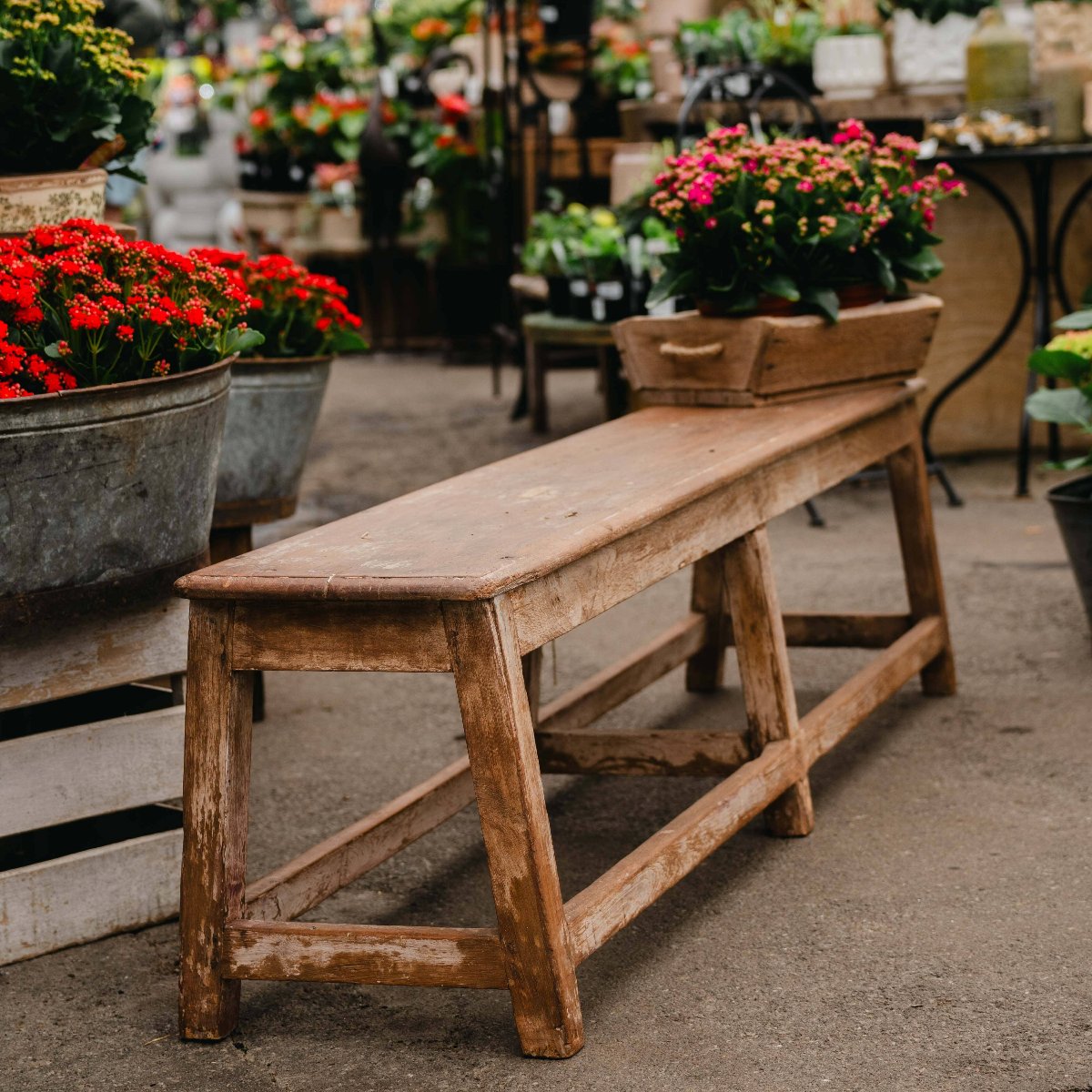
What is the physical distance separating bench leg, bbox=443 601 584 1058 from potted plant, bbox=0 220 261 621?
610 millimetres

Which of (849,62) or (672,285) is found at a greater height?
(849,62)

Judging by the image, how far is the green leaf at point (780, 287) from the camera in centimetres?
313

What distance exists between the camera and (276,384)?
333cm

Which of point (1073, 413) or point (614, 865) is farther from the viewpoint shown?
point (1073, 413)

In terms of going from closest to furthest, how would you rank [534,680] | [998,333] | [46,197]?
1. [46,197]
2. [534,680]
3. [998,333]

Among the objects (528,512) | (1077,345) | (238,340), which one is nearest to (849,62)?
(1077,345)

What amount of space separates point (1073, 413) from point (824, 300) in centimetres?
69

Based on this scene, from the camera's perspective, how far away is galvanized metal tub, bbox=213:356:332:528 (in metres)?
3.30

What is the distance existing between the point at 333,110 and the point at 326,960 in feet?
26.4

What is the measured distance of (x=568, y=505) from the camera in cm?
235

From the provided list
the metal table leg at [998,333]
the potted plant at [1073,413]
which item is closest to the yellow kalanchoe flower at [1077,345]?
the potted plant at [1073,413]

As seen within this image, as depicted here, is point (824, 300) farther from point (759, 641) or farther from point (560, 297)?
point (560, 297)

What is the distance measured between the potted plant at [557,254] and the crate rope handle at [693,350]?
245 cm

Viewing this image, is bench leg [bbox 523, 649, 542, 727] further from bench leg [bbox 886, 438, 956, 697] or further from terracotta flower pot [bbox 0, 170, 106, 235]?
terracotta flower pot [bbox 0, 170, 106, 235]
